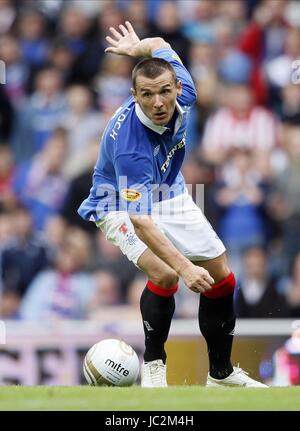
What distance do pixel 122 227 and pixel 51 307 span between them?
386cm

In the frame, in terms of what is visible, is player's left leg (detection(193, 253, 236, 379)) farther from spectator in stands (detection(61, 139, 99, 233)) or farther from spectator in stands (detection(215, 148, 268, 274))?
spectator in stands (detection(61, 139, 99, 233))

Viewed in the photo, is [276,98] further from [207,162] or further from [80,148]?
[80,148]

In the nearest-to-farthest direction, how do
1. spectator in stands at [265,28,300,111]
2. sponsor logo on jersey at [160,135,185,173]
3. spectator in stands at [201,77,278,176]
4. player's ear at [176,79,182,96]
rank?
player's ear at [176,79,182,96] < sponsor logo on jersey at [160,135,185,173] < spectator in stands at [201,77,278,176] < spectator in stands at [265,28,300,111]

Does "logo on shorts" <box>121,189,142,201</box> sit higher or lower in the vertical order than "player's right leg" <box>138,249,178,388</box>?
higher

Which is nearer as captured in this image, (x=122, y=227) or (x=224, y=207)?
(x=122, y=227)

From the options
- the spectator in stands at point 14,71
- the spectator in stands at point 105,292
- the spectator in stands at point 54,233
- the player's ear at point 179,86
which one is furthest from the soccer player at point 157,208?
the spectator in stands at point 14,71

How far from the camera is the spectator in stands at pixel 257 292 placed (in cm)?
1048

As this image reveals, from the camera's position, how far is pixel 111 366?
298 inches

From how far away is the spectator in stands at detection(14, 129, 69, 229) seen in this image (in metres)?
12.3

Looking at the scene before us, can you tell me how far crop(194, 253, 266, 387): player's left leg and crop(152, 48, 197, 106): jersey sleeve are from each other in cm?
110

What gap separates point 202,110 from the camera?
12539mm

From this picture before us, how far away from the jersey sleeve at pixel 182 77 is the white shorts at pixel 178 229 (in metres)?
0.68

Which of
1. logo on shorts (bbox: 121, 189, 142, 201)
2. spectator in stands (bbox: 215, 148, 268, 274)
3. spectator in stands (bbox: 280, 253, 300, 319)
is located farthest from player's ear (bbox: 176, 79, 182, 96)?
spectator in stands (bbox: 215, 148, 268, 274)

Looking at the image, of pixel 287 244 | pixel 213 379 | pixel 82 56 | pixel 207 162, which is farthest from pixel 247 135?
pixel 213 379
